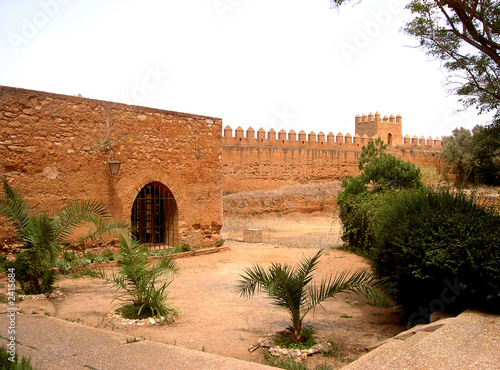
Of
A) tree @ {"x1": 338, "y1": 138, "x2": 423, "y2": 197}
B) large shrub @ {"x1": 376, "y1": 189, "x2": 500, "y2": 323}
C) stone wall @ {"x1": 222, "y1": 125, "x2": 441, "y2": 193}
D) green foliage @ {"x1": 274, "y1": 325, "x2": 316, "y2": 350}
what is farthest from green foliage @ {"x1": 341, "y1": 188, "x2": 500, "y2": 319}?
stone wall @ {"x1": 222, "y1": 125, "x2": 441, "y2": 193}

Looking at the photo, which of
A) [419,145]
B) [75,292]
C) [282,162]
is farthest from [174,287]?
[419,145]

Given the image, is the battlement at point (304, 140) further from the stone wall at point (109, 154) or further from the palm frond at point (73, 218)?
the palm frond at point (73, 218)

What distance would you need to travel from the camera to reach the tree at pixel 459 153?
3297 cm

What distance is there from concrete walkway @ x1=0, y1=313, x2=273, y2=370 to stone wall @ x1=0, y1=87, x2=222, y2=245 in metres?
5.02

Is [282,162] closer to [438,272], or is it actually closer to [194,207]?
[194,207]

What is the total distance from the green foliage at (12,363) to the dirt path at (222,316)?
202 cm

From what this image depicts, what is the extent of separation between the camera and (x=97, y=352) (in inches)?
164

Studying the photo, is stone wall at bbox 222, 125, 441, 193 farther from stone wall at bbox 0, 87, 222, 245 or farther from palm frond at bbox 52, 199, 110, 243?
palm frond at bbox 52, 199, 110, 243

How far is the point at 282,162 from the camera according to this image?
30.8 metres

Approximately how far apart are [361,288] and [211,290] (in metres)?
3.78

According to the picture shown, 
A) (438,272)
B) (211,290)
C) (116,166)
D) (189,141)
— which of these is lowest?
(211,290)

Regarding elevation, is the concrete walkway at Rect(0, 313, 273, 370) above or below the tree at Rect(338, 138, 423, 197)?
below

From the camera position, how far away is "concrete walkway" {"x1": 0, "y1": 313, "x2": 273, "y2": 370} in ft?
12.6

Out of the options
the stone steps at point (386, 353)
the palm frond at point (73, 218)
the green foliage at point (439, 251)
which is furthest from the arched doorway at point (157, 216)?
the stone steps at point (386, 353)
